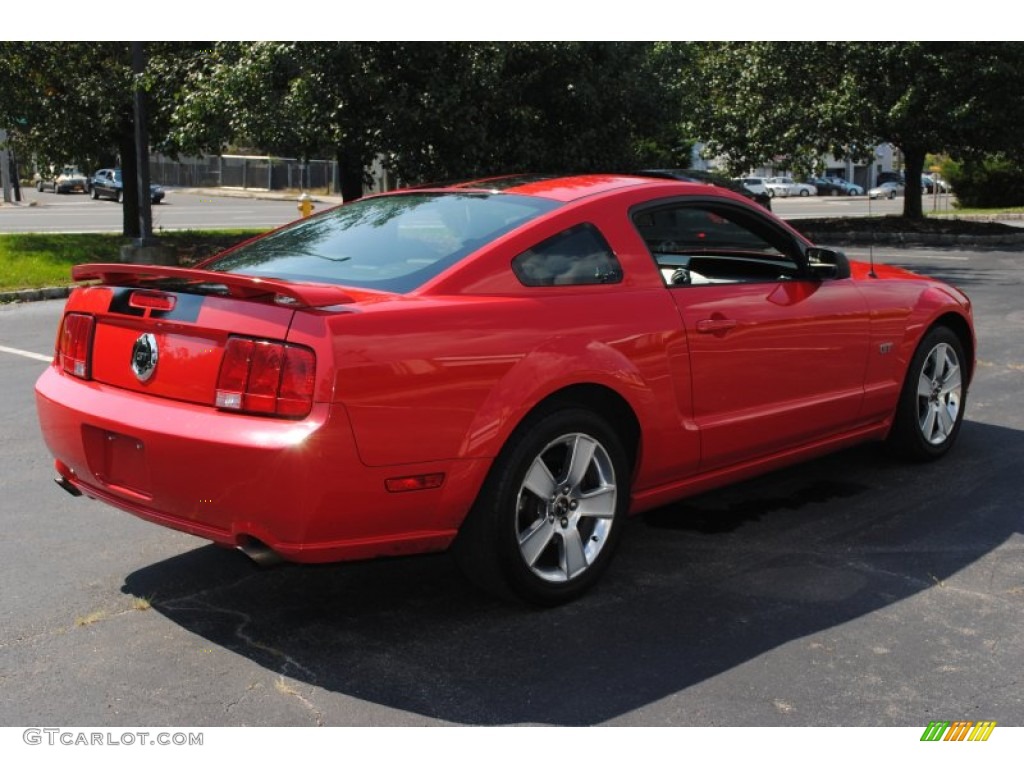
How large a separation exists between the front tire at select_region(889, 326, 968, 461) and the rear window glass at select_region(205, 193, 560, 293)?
8.32ft

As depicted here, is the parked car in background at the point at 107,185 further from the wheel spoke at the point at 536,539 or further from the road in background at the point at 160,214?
the wheel spoke at the point at 536,539

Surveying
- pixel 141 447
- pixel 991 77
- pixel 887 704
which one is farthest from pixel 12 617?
pixel 991 77

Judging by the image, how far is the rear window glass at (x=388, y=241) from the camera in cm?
417

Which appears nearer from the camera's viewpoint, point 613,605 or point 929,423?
point 613,605

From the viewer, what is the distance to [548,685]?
141 inches

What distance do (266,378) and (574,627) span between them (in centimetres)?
138

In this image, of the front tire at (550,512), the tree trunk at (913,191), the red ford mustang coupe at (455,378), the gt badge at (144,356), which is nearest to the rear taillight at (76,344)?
the red ford mustang coupe at (455,378)

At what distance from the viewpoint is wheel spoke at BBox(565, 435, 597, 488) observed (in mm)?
4203

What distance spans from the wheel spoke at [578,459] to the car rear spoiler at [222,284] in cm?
100

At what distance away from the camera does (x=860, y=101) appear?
2427 cm

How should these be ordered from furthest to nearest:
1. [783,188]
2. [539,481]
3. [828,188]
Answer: [828,188] < [783,188] < [539,481]

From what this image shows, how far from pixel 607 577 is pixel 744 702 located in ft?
3.74

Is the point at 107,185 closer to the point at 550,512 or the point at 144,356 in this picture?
the point at 144,356

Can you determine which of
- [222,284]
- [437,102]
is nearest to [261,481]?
[222,284]
